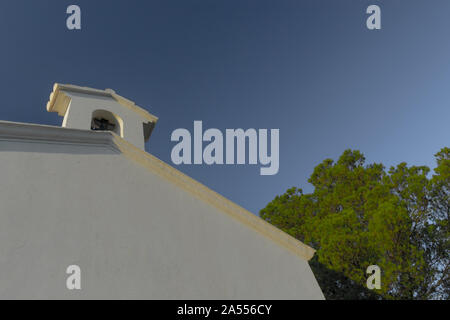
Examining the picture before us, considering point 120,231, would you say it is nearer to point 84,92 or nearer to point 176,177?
point 176,177

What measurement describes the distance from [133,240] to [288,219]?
401 inches

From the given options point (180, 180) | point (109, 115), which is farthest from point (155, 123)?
point (180, 180)

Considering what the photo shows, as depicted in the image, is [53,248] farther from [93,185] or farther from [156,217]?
[156,217]

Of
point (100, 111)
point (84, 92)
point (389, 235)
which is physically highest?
point (84, 92)

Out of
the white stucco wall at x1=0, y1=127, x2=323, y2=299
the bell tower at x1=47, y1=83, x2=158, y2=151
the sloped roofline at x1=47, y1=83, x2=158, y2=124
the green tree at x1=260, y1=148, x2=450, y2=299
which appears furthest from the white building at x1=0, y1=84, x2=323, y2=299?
the green tree at x1=260, y1=148, x2=450, y2=299

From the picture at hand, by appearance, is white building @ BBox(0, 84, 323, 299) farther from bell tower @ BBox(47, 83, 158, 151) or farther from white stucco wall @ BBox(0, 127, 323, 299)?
bell tower @ BBox(47, 83, 158, 151)

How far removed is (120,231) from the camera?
5438 mm

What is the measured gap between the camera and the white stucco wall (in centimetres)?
479

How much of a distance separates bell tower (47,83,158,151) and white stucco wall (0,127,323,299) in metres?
2.04

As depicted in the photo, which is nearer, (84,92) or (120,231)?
(120,231)

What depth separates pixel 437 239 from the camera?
1120cm

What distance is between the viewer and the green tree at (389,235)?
10.7 meters

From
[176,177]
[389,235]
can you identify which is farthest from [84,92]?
[389,235]

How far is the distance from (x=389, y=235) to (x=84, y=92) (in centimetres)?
943
